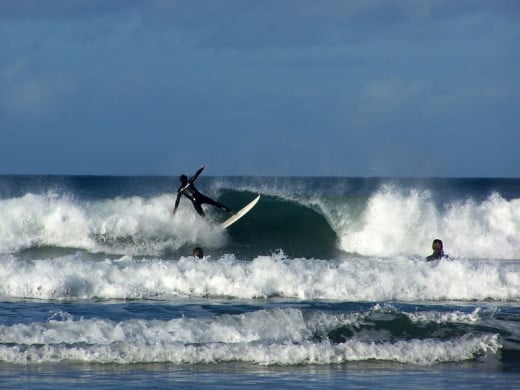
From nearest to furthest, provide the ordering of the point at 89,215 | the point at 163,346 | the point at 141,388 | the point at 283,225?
the point at 141,388 < the point at 163,346 < the point at 89,215 < the point at 283,225

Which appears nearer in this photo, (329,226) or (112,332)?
(112,332)

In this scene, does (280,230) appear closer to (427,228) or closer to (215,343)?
(427,228)

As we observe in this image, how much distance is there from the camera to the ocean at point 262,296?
30.1 ft

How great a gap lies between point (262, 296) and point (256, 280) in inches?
15.2

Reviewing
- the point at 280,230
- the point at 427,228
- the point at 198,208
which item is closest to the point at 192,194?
the point at 198,208

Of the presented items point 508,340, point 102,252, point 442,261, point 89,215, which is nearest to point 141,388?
point 508,340

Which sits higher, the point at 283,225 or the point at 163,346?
the point at 283,225

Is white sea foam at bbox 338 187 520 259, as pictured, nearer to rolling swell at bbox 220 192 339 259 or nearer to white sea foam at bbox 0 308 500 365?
rolling swell at bbox 220 192 339 259

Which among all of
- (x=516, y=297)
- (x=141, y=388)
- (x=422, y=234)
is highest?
(x=422, y=234)

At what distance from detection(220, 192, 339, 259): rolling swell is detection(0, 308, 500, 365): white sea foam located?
1110cm

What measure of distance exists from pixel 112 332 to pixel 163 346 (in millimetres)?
855

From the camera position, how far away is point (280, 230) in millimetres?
24406

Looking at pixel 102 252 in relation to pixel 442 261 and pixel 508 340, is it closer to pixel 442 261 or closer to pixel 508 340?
pixel 442 261

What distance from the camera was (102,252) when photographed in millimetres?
21812
